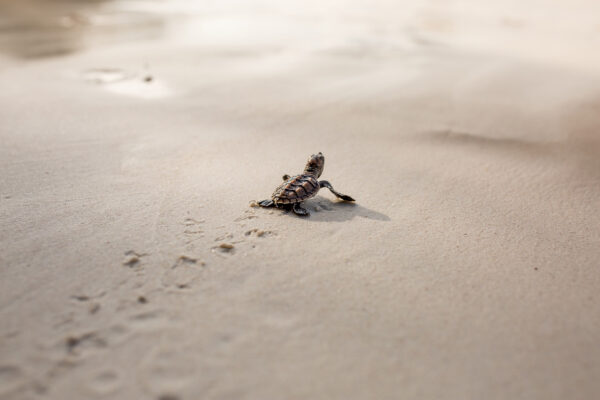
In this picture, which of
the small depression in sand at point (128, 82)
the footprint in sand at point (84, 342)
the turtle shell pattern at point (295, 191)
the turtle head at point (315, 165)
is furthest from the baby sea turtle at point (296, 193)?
the small depression in sand at point (128, 82)

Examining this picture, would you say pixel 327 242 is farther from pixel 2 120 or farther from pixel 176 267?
pixel 2 120

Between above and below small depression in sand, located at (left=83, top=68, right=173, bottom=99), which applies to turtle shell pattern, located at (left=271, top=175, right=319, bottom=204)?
below

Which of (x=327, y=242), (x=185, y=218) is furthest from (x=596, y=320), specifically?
(x=185, y=218)

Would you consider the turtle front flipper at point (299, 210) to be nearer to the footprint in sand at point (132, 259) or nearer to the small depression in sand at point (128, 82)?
the footprint in sand at point (132, 259)

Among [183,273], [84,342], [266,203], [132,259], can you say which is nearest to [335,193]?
[266,203]

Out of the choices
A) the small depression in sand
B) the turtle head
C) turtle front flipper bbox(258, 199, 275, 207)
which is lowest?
turtle front flipper bbox(258, 199, 275, 207)

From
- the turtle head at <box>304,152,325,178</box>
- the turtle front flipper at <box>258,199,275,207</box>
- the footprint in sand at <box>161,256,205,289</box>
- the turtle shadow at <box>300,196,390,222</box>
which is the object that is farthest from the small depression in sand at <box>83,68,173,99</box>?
the footprint in sand at <box>161,256,205,289</box>

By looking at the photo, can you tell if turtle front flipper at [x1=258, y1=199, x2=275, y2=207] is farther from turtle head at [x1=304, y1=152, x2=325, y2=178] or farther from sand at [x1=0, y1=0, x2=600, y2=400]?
turtle head at [x1=304, y1=152, x2=325, y2=178]
